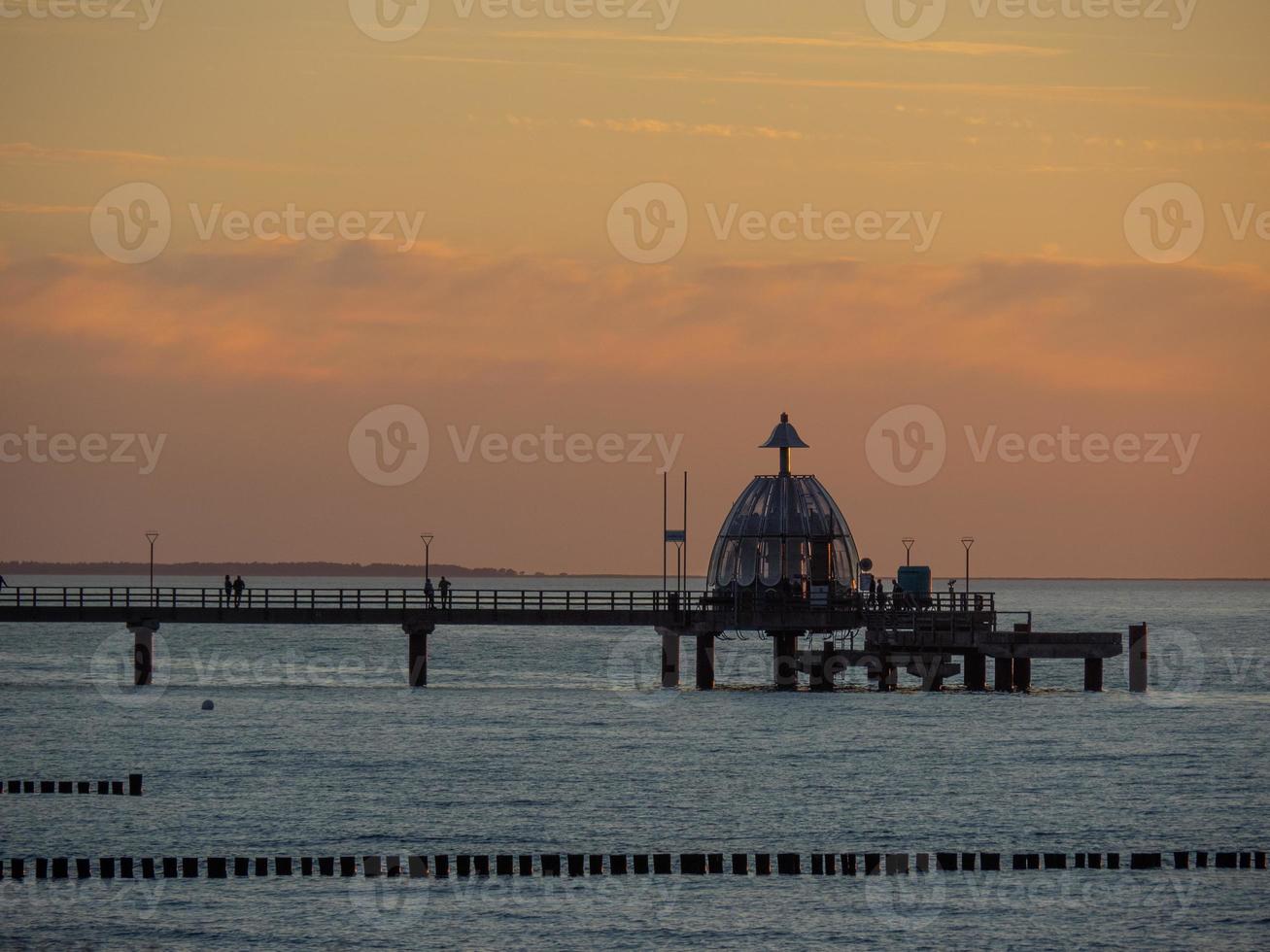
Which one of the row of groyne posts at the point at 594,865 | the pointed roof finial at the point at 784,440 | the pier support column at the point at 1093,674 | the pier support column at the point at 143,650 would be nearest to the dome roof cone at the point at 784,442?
the pointed roof finial at the point at 784,440

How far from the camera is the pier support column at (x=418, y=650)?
264ft

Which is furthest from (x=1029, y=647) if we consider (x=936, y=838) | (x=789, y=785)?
(x=936, y=838)

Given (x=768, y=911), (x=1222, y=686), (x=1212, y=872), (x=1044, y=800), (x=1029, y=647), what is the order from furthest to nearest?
(x=1222, y=686) → (x=1029, y=647) → (x=1044, y=800) → (x=1212, y=872) → (x=768, y=911)

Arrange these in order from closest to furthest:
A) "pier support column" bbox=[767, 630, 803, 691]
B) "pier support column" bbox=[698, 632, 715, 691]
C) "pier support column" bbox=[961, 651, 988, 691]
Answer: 1. "pier support column" bbox=[961, 651, 988, 691]
2. "pier support column" bbox=[767, 630, 803, 691]
3. "pier support column" bbox=[698, 632, 715, 691]

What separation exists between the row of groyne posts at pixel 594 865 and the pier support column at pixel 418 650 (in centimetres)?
3770

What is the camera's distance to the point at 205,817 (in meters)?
48.2

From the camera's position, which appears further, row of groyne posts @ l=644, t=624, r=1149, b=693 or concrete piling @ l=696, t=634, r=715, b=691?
concrete piling @ l=696, t=634, r=715, b=691

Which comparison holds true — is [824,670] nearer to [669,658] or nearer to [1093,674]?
[669,658]

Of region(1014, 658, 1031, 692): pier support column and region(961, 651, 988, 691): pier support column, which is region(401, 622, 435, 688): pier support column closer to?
region(961, 651, 988, 691): pier support column

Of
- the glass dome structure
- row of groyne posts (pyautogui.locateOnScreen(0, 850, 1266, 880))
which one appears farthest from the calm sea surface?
the glass dome structure

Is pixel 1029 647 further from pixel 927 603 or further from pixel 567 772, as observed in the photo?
pixel 567 772

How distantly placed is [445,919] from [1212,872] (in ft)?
52.2

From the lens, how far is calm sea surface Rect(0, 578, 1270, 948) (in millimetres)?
37344

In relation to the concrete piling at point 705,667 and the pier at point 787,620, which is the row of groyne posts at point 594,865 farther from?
the concrete piling at point 705,667
